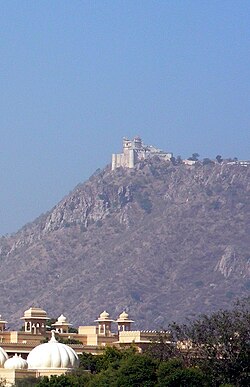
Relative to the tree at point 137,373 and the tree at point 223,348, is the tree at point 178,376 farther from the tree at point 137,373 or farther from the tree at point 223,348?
the tree at point 223,348

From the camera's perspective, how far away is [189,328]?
8812 centimetres

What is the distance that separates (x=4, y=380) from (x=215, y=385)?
Answer: 9487mm

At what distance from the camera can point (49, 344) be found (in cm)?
8375

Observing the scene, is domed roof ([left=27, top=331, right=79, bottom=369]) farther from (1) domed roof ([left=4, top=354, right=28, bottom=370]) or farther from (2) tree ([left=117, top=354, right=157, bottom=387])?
(2) tree ([left=117, top=354, right=157, bottom=387])

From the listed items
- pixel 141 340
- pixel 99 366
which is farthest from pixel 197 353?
pixel 141 340

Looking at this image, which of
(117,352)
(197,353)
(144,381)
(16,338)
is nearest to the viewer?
(144,381)

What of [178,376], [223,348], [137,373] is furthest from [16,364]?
[178,376]

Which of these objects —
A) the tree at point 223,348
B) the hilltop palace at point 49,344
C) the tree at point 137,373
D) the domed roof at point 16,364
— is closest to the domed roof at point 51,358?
the hilltop palace at point 49,344

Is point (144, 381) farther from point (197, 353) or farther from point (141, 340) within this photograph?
point (141, 340)

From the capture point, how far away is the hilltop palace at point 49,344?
82.6m

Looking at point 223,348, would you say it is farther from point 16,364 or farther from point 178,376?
point 16,364

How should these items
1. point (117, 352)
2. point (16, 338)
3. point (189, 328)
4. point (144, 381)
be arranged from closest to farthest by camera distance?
point (144, 381) < point (189, 328) < point (117, 352) < point (16, 338)

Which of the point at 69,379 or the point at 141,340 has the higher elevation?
the point at 141,340

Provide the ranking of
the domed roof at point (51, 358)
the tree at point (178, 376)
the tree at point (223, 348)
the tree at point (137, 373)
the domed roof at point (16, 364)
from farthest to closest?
the domed roof at point (51, 358)
the domed roof at point (16, 364)
the tree at point (223, 348)
the tree at point (137, 373)
the tree at point (178, 376)
